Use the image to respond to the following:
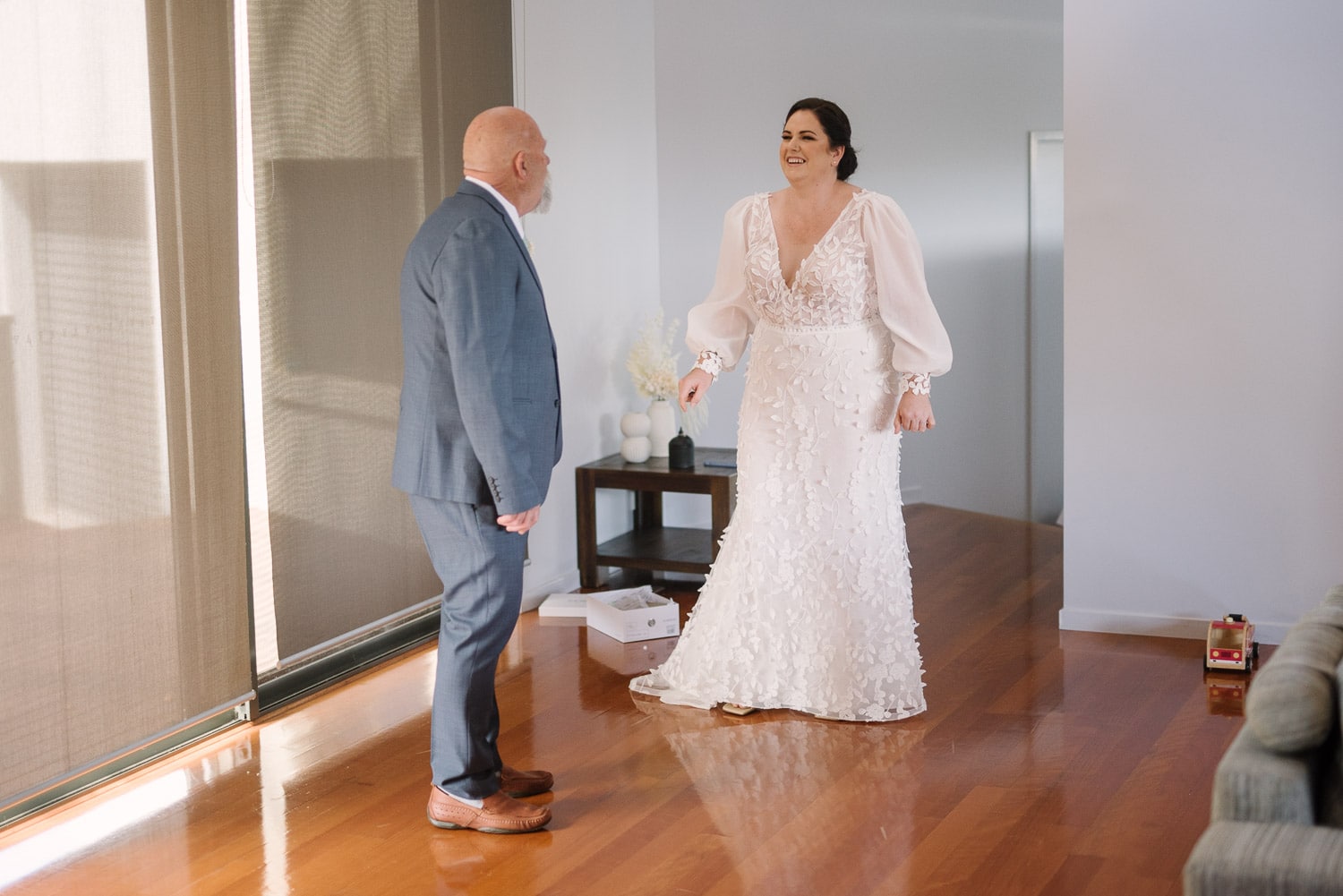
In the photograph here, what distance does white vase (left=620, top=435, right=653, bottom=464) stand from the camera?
5246 mm

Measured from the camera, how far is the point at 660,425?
5.34m

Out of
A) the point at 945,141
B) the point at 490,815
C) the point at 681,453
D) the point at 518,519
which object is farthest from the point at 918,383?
the point at 945,141

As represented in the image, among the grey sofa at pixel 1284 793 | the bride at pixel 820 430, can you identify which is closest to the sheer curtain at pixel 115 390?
the bride at pixel 820 430

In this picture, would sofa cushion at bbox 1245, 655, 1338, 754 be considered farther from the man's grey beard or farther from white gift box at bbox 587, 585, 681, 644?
white gift box at bbox 587, 585, 681, 644

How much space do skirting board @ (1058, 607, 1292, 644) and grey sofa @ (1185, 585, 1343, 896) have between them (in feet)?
7.89

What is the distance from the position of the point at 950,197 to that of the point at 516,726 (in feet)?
Result: 13.2

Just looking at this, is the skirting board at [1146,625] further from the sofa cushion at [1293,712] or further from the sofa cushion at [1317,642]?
the sofa cushion at [1293,712]

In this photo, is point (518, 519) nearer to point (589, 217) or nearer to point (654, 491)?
point (654, 491)

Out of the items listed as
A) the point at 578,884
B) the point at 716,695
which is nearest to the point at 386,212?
the point at 716,695

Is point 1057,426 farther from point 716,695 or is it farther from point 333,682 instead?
point 333,682

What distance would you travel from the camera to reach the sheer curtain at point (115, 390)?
117 inches

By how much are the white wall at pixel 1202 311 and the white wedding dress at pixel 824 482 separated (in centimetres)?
110

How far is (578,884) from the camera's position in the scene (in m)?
2.67

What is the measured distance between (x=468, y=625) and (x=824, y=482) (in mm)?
1189
